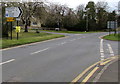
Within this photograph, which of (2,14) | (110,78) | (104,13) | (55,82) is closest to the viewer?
(55,82)

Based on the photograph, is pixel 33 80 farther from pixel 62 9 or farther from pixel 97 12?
pixel 97 12

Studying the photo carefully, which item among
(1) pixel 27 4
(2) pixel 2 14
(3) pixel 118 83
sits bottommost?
(3) pixel 118 83

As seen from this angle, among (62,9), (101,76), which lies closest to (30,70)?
(101,76)

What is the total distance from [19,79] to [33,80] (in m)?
0.48

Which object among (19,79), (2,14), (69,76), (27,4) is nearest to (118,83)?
A: (69,76)

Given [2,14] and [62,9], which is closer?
→ [2,14]

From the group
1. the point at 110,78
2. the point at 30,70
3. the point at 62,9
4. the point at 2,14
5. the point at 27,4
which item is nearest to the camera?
the point at 110,78

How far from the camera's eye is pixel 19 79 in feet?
22.2

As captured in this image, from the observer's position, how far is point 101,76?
738cm

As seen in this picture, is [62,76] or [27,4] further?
[27,4]

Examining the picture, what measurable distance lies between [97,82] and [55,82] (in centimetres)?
131

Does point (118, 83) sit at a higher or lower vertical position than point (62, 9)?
lower

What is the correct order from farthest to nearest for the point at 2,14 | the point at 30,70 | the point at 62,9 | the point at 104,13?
the point at 104,13, the point at 62,9, the point at 2,14, the point at 30,70

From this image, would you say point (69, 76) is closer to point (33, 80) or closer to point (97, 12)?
point (33, 80)
